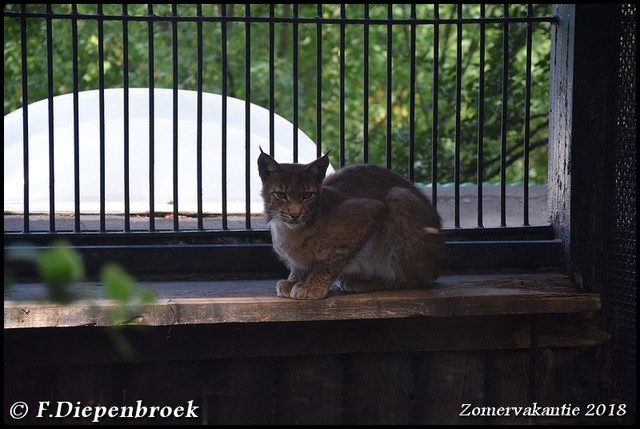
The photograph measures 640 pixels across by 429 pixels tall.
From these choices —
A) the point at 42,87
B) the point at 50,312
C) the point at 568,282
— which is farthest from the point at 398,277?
the point at 42,87

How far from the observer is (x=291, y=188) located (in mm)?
3953

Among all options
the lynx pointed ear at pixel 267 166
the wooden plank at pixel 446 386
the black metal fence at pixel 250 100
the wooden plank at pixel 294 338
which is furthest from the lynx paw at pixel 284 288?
the wooden plank at pixel 446 386

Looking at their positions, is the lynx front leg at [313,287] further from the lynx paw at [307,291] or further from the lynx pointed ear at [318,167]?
the lynx pointed ear at [318,167]

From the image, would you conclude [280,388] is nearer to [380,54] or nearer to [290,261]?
[290,261]

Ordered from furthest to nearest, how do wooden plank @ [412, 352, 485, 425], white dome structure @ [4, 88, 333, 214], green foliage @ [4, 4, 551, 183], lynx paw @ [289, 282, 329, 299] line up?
green foliage @ [4, 4, 551, 183]
white dome structure @ [4, 88, 333, 214]
wooden plank @ [412, 352, 485, 425]
lynx paw @ [289, 282, 329, 299]

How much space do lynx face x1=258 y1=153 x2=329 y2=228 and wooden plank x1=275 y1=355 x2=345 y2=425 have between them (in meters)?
0.65

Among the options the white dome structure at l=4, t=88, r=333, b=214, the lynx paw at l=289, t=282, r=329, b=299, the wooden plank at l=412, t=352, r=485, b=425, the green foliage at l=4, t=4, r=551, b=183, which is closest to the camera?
the lynx paw at l=289, t=282, r=329, b=299

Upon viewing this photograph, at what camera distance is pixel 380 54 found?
13.3 m

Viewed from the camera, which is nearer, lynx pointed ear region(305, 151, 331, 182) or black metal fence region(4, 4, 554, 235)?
lynx pointed ear region(305, 151, 331, 182)

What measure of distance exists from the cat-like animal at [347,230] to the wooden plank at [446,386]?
39 cm

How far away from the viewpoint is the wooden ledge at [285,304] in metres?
3.76

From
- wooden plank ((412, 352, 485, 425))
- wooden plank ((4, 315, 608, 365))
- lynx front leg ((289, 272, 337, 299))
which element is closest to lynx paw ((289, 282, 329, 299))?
lynx front leg ((289, 272, 337, 299))

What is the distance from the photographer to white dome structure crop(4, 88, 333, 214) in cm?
560

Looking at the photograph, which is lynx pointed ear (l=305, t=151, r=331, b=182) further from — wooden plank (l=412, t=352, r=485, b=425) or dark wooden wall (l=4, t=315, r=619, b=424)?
wooden plank (l=412, t=352, r=485, b=425)
